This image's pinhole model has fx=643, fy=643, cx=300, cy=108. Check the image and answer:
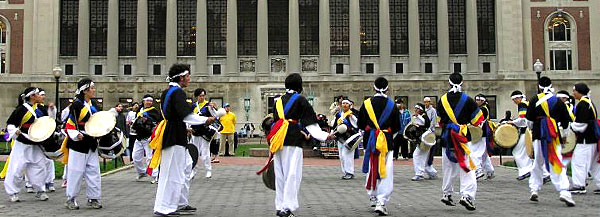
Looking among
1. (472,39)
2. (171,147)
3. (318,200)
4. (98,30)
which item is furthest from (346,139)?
(98,30)

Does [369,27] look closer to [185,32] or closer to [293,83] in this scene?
[185,32]

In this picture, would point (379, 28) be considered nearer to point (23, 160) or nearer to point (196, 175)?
point (196, 175)

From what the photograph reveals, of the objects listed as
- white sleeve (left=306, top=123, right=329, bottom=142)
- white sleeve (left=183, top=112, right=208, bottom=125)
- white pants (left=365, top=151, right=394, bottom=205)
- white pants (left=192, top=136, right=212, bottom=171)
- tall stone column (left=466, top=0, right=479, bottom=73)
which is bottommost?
white pants (left=365, top=151, right=394, bottom=205)

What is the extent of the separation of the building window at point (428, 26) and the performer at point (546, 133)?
42429mm

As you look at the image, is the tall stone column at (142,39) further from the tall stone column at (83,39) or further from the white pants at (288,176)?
the white pants at (288,176)

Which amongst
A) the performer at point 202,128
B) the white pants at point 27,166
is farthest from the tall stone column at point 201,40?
the white pants at point 27,166

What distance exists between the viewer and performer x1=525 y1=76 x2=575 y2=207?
1238cm

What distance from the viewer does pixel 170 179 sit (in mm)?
10227

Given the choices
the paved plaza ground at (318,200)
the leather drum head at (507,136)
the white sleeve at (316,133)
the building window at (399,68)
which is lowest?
the paved plaza ground at (318,200)

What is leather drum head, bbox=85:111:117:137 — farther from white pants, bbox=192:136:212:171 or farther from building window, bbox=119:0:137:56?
building window, bbox=119:0:137:56

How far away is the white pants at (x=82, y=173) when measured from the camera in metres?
11.5

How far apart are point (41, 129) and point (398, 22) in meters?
44.4

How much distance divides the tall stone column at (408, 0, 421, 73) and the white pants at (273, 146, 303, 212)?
146 ft

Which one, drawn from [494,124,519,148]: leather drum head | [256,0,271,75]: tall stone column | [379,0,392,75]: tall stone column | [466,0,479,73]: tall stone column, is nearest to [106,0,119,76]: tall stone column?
[256,0,271,75]: tall stone column
